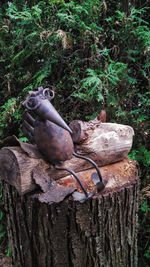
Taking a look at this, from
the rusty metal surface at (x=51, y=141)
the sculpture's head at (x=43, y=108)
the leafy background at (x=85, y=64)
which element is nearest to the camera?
the sculpture's head at (x=43, y=108)

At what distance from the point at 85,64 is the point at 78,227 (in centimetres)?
218

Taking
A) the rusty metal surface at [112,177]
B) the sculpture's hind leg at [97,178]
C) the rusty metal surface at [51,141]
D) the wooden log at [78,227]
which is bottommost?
the wooden log at [78,227]

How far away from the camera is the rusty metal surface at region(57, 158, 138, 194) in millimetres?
1526

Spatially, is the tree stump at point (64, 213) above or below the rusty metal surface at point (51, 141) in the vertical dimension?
below

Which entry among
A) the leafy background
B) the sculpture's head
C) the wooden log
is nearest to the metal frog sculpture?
the sculpture's head

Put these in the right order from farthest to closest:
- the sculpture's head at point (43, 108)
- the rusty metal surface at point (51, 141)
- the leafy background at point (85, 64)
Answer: the leafy background at point (85, 64) → the rusty metal surface at point (51, 141) → the sculpture's head at point (43, 108)

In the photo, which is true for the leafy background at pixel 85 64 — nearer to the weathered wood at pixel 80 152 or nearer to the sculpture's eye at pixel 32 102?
the weathered wood at pixel 80 152

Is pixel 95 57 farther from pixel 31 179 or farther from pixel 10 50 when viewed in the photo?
pixel 31 179

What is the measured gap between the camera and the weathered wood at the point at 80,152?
1428mm

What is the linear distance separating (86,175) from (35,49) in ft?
6.45

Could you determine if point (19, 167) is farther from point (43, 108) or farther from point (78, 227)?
point (78, 227)

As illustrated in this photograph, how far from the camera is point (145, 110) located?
9.60ft

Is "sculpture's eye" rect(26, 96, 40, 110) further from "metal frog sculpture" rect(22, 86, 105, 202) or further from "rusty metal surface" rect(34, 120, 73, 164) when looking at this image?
"rusty metal surface" rect(34, 120, 73, 164)

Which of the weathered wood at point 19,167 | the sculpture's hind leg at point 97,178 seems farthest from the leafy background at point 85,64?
the weathered wood at point 19,167
